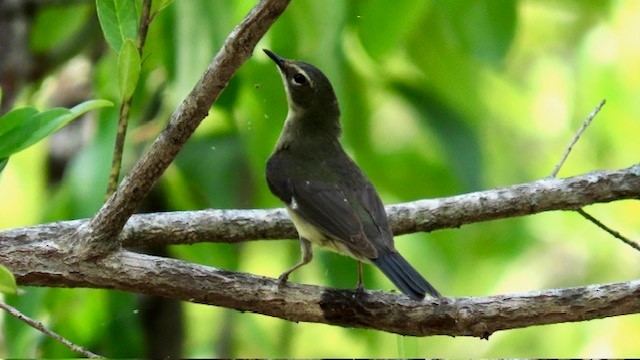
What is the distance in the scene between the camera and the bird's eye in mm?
4684

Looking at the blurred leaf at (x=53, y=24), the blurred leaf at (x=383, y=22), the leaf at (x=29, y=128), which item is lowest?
the leaf at (x=29, y=128)

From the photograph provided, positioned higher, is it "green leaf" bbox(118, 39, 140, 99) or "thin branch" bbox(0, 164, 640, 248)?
"green leaf" bbox(118, 39, 140, 99)

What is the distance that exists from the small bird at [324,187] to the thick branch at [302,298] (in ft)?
0.25

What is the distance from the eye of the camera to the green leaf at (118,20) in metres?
2.99

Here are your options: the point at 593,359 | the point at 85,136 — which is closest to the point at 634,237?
the point at 593,359

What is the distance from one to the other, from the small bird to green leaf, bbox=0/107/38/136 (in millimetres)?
1054

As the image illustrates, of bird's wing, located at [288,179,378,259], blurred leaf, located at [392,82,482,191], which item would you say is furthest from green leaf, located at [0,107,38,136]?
blurred leaf, located at [392,82,482,191]

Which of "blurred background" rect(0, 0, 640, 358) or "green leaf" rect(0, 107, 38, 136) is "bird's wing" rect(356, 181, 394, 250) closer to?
"blurred background" rect(0, 0, 640, 358)

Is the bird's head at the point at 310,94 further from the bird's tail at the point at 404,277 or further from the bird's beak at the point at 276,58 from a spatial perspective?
the bird's tail at the point at 404,277

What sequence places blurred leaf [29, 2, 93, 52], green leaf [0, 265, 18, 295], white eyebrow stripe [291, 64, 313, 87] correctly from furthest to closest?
blurred leaf [29, 2, 93, 52]
white eyebrow stripe [291, 64, 313, 87]
green leaf [0, 265, 18, 295]

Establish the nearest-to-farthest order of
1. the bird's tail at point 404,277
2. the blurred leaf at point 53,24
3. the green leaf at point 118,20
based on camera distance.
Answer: the green leaf at point 118,20 < the bird's tail at point 404,277 < the blurred leaf at point 53,24

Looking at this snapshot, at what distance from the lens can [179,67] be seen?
13.8ft

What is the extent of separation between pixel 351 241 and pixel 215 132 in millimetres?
2172

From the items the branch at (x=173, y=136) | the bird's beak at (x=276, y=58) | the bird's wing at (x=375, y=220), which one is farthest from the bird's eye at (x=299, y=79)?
the branch at (x=173, y=136)
